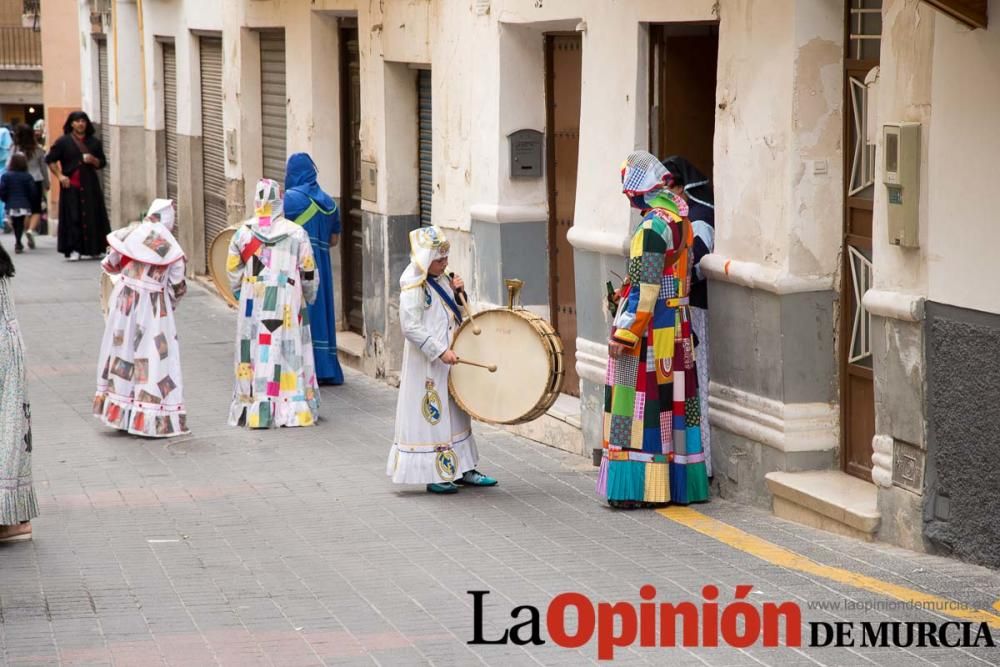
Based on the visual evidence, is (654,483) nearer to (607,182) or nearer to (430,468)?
(430,468)

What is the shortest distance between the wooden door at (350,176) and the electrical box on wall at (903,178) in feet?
28.7

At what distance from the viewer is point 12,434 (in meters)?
8.46

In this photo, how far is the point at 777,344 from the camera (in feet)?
28.9

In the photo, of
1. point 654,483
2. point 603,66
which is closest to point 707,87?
point 603,66

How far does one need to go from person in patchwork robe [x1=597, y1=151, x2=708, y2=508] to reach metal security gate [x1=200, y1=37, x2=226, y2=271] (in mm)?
12040

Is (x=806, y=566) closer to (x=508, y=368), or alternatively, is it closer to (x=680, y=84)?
(x=508, y=368)

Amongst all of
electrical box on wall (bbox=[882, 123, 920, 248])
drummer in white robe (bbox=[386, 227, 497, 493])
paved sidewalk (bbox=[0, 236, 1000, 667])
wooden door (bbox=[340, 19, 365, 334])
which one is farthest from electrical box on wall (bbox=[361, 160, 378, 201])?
electrical box on wall (bbox=[882, 123, 920, 248])

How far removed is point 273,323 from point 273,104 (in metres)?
6.43

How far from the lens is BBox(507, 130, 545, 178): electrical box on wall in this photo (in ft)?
39.4

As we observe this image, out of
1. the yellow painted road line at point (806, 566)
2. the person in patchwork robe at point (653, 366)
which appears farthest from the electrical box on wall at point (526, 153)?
the yellow painted road line at point (806, 566)

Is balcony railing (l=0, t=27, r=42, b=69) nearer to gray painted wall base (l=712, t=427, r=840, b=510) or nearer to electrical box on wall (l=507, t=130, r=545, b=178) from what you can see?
electrical box on wall (l=507, t=130, r=545, b=178)

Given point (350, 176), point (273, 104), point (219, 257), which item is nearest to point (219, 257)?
point (219, 257)

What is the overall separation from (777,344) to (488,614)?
250 cm

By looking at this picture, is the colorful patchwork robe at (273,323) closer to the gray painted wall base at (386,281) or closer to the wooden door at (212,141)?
the gray painted wall base at (386,281)
